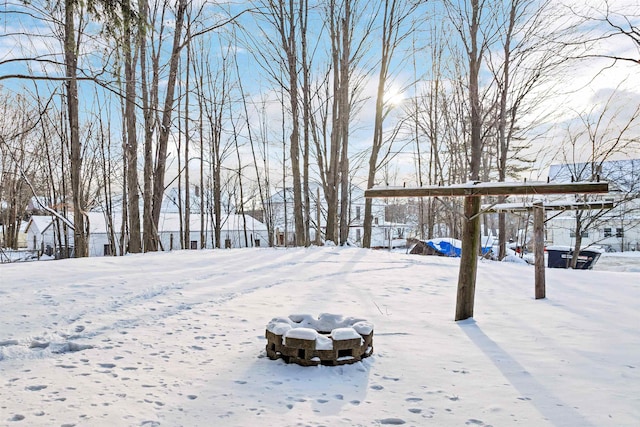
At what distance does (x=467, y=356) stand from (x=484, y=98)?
1099 cm

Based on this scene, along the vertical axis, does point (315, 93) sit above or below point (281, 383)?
above

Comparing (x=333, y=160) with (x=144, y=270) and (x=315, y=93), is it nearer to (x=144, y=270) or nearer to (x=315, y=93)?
(x=315, y=93)

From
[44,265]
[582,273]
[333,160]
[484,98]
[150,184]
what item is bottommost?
[582,273]

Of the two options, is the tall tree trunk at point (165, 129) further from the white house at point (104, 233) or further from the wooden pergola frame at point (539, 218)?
the white house at point (104, 233)

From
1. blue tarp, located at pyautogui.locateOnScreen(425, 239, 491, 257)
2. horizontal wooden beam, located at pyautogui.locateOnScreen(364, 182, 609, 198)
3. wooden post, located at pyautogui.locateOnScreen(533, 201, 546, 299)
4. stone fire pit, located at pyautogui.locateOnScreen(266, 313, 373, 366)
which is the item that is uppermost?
horizontal wooden beam, located at pyautogui.locateOnScreen(364, 182, 609, 198)

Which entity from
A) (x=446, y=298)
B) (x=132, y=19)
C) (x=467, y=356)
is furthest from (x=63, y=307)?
(x=446, y=298)

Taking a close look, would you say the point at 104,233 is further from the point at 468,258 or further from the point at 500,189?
the point at 500,189

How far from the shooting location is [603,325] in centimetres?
420

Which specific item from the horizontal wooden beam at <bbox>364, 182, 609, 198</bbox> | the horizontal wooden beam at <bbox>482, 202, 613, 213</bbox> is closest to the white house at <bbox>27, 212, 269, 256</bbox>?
the horizontal wooden beam at <bbox>482, 202, 613, 213</bbox>

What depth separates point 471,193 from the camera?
429 cm

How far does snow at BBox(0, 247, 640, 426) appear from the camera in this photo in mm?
2211

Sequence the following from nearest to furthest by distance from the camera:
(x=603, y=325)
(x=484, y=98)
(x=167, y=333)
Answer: (x=167, y=333)
(x=603, y=325)
(x=484, y=98)

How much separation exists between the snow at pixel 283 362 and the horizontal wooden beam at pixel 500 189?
1370 millimetres

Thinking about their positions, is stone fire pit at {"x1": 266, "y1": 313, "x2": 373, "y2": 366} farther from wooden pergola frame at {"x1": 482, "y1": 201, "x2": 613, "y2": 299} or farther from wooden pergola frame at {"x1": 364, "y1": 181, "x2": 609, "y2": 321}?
wooden pergola frame at {"x1": 482, "y1": 201, "x2": 613, "y2": 299}
